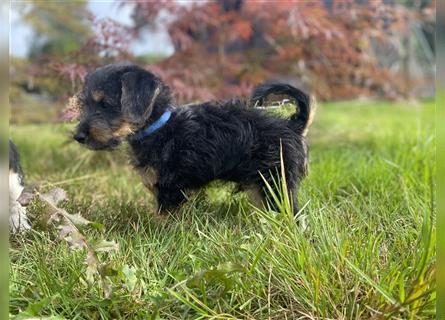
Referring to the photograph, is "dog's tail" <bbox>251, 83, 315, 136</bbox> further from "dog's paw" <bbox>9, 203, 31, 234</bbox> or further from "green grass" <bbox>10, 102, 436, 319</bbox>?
"dog's paw" <bbox>9, 203, 31, 234</bbox>

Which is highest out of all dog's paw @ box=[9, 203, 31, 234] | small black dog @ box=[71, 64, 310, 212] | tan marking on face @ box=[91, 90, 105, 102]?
tan marking on face @ box=[91, 90, 105, 102]

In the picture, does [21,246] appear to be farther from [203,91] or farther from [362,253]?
[203,91]

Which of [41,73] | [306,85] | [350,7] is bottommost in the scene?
[306,85]

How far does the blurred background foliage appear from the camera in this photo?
17.4 ft

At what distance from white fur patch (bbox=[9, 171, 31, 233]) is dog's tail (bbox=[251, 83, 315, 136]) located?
171cm

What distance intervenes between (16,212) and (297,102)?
6.58 feet

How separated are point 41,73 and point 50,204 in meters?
3.52

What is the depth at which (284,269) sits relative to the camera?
7.47 ft

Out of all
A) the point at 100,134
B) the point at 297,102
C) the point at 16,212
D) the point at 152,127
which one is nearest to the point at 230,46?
the point at 297,102

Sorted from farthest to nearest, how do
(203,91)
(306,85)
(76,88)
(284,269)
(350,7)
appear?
1. (306,85)
2. (350,7)
3. (203,91)
4. (76,88)
5. (284,269)

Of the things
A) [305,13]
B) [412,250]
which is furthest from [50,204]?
[305,13]

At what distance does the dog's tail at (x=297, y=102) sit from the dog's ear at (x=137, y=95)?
0.77 meters

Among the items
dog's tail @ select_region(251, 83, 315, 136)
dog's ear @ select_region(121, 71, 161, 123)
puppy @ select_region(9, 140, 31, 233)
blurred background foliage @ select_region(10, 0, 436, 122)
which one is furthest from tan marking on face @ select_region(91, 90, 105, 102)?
blurred background foliage @ select_region(10, 0, 436, 122)

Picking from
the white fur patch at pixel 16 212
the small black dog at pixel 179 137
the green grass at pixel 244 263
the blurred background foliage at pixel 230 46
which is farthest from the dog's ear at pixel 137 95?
the blurred background foliage at pixel 230 46
